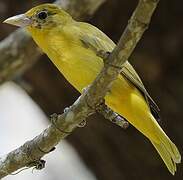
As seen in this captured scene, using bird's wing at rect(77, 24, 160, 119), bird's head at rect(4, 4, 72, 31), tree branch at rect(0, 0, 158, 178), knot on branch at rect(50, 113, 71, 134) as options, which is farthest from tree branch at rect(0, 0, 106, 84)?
knot on branch at rect(50, 113, 71, 134)

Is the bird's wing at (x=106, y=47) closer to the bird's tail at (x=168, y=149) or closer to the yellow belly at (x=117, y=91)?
the yellow belly at (x=117, y=91)

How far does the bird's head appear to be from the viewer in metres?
2.86

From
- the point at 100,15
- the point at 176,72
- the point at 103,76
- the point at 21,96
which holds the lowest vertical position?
the point at 21,96

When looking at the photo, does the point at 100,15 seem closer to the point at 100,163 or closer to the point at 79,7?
the point at 79,7

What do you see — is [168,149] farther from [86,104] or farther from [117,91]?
[86,104]

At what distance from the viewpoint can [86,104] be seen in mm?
2295

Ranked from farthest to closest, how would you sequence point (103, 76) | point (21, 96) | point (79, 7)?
point (21, 96)
point (79, 7)
point (103, 76)

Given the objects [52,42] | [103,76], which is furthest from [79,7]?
[103,76]

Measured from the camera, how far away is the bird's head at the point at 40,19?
2.86m

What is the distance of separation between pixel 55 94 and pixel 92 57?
1.48 metres

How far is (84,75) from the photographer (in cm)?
261

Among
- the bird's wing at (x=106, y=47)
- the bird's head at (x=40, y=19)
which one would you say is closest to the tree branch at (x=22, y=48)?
the bird's head at (x=40, y=19)

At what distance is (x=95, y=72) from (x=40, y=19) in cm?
44

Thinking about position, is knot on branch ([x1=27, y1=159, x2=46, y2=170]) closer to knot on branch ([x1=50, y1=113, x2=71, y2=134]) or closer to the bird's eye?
knot on branch ([x1=50, y1=113, x2=71, y2=134])
